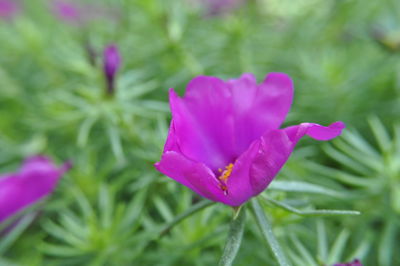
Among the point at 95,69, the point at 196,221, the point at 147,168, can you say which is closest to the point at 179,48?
the point at 95,69

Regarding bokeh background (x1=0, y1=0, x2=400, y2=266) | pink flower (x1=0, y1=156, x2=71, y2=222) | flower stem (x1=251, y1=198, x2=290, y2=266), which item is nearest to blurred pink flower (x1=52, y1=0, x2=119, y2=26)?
bokeh background (x1=0, y1=0, x2=400, y2=266)

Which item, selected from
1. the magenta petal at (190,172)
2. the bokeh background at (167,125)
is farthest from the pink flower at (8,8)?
the magenta petal at (190,172)

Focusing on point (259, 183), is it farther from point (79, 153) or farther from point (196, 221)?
point (79, 153)

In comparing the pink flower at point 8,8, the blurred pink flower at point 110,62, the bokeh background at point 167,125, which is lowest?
the bokeh background at point 167,125

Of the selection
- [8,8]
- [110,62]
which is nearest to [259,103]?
[110,62]

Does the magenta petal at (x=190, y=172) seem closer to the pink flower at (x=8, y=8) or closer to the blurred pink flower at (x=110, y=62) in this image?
the blurred pink flower at (x=110, y=62)

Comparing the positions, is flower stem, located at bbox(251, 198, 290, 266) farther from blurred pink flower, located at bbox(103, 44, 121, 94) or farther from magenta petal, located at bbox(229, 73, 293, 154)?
blurred pink flower, located at bbox(103, 44, 121, 94)

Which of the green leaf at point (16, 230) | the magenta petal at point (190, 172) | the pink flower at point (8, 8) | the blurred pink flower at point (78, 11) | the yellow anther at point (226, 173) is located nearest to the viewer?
the magenta petal at point (190, 172)
